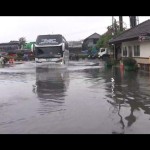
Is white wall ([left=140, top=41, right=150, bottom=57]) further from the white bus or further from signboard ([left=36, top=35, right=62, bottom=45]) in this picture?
signboard ([left=36, top=35, right=62, bottom=45])

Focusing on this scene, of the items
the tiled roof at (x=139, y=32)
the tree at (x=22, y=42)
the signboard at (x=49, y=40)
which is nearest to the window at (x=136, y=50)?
the tiled roof at (x=139, y=32)

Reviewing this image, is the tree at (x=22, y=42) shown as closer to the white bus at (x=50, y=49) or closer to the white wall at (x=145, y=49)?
the white bus at (x=50, y=49)

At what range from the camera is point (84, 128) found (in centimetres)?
793

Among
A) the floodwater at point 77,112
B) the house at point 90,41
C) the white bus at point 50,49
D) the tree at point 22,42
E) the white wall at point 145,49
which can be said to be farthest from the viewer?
the tree at point 22,42

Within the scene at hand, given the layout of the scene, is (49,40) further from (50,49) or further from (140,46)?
(140,46)

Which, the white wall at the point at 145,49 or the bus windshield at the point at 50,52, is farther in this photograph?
the bus windshield at the point at 50,52

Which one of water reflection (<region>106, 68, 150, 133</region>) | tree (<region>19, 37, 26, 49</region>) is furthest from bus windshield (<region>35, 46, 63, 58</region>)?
tree (<region>19, 37, 26, 49</region>)

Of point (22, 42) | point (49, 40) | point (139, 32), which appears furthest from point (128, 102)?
point (22, 42)

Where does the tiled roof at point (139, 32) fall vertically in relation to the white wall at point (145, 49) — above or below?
above

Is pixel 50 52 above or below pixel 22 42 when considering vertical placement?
below

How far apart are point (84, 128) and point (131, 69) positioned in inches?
768

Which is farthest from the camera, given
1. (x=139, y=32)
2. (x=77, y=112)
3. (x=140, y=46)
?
(x=140, y=46)
